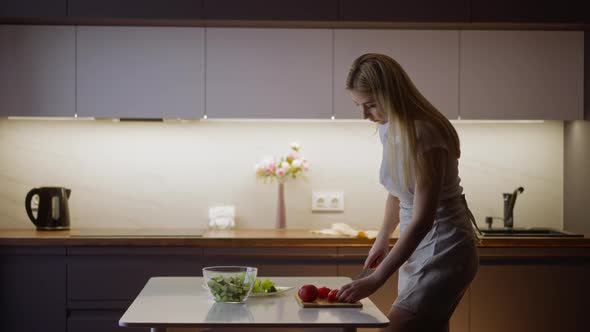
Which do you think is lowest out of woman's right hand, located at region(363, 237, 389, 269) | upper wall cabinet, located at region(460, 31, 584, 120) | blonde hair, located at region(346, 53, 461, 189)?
woman's right hand, located at region(363, 237, 389, 269)

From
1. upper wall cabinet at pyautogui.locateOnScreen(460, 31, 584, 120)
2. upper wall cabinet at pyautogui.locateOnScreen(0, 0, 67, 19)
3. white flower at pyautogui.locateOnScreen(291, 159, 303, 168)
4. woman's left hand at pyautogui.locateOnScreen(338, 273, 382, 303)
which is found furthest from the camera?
white flower at pyautogui.locateOnScreen(291, 159, 303, 168)

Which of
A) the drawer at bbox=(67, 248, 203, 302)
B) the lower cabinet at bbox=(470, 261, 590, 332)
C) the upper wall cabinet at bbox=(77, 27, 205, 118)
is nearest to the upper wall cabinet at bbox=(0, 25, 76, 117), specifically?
the upper wall cabinet at bbox=(77, 27, 205, 118)

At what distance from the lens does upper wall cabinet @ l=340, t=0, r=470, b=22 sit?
376 cm

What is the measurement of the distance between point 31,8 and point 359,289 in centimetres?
241

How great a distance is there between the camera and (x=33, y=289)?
3.61 m

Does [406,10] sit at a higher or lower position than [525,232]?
higher

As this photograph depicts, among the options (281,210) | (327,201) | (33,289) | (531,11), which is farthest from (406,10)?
(33,289)

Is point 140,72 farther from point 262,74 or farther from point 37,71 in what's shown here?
point 262,74

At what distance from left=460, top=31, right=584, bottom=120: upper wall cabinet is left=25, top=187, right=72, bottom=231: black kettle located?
6.78 ft

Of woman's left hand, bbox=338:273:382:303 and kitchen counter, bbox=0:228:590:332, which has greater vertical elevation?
woman's left hand, bbox=338:273:382:303

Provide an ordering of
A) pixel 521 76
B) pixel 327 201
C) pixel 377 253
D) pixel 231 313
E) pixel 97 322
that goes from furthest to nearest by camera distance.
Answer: pixel 327 201
pixel 521 76
pixel 97 322
pixel 377 253
pixel 231 313

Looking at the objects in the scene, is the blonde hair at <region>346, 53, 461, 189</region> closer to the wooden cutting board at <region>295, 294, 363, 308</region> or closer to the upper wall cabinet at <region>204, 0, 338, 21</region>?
the wooden cutting board at <region>295, 294, 363, 308</region>

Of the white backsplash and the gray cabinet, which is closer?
the gray cabinet

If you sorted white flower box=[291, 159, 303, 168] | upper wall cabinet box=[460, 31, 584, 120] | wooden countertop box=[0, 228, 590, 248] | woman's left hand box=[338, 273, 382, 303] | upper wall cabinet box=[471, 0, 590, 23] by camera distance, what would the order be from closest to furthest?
woman's left hand box=[338, 273, 382, 303] → wooden countertop box=[0, 228, 590, 248] → upper wall cabinet box=[471, 0, 590, 23] → upper wall cabinet box=[460, 31, 584, 120] → white flower box=[291, 159, 303, 168]
